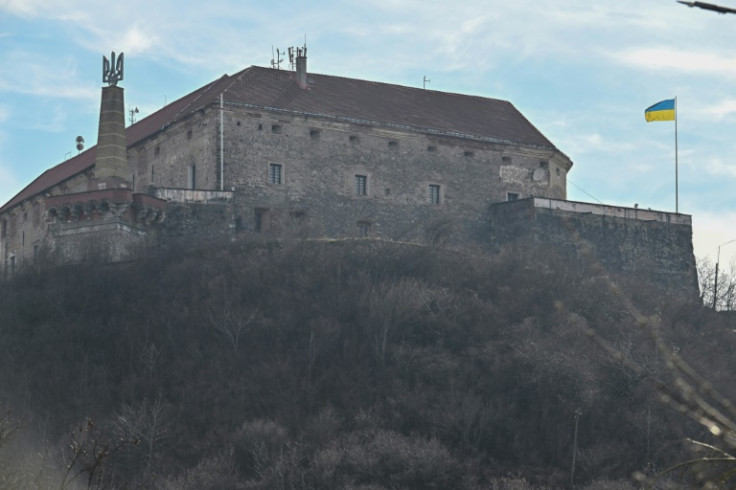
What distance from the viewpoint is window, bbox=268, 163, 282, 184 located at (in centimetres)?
4769

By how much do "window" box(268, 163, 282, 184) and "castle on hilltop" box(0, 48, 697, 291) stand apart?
59mm

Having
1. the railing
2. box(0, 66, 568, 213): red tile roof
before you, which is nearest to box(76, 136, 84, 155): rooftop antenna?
box(0, 66, 568, 213): red tile roof

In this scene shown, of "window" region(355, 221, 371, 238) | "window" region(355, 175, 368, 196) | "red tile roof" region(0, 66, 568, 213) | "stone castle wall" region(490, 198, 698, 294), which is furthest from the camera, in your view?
"stone castle wall" region(490, 198, 698, 294)

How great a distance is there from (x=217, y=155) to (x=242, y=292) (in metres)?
5.41

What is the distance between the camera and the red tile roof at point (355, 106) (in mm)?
49750

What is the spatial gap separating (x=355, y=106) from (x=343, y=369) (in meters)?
13.4

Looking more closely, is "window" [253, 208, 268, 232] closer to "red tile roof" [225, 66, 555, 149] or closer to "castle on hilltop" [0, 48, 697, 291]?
"castle on hilltop" [0, 48, 697, 291]

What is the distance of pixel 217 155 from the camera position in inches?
1843

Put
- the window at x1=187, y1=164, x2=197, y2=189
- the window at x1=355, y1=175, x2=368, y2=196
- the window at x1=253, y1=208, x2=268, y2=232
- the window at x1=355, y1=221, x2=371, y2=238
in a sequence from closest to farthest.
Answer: the window at x1=253, y1=208, x2=268, y2=232
the window at x1=187, y1=164, x2=197, y2=189
the window at x1=355, y1=221, x2=371, y2=238
the window at x1=355, y1=175, x2=368, y2=196

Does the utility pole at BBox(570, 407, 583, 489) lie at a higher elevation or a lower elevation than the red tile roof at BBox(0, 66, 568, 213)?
lower

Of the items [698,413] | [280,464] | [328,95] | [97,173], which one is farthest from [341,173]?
[698,413]

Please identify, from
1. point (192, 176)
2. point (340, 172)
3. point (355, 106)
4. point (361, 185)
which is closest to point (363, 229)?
point (361, 185)

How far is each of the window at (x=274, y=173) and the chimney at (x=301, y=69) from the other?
521 centimetres

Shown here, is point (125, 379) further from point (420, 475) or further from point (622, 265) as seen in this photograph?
point (622, 265)
